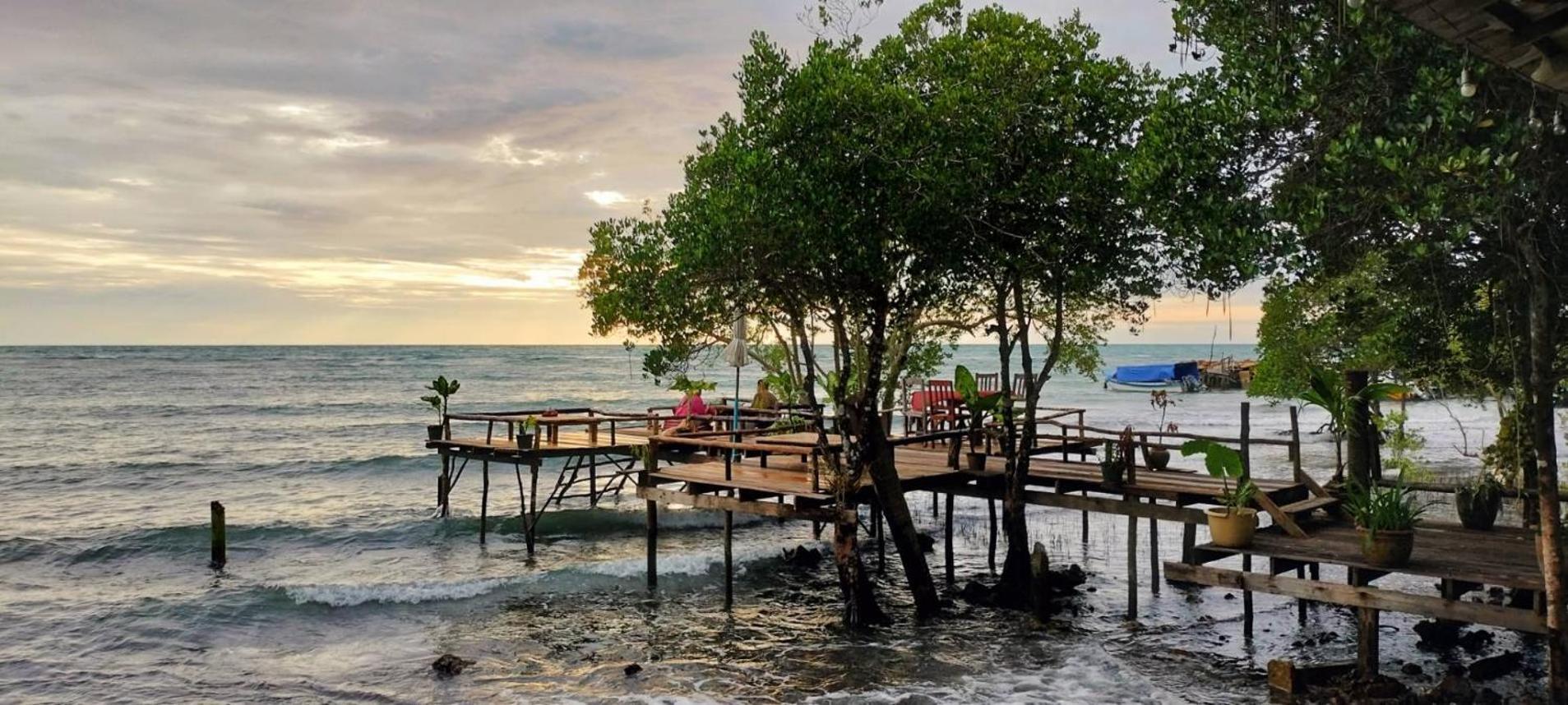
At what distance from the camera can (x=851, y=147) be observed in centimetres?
1205

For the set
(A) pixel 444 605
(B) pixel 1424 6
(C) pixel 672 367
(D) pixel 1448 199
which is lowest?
(A) pixel 444 605

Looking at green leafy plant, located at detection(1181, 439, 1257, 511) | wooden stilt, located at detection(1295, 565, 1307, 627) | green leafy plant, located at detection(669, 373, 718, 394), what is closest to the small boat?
green leafy plant, located at detection(669, 373, 718, 394)

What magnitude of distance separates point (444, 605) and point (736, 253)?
920cm

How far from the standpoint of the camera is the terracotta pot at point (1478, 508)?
38.8ft

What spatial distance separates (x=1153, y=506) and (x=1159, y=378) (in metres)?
67.3

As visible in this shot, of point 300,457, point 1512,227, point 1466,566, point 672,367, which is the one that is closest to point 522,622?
point 672,367

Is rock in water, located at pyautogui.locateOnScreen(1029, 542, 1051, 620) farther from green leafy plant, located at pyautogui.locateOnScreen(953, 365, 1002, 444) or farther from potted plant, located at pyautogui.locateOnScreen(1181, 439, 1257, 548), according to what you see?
potted plant, located at pyautogui.locateOnScreen(1181, 439, 1257, 548)

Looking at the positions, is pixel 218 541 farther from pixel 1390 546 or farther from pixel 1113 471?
pixel 1390 546

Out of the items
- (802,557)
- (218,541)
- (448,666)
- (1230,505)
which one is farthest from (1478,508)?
(218,541)

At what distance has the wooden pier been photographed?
9.92 m

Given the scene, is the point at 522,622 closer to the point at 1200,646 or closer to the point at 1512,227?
the point at 1200,646

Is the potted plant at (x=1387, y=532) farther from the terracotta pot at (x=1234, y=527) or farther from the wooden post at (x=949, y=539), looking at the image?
the wooden post at (x=949, y=539)

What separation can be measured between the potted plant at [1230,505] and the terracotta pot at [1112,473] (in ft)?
3.86

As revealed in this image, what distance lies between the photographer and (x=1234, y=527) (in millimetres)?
11219
